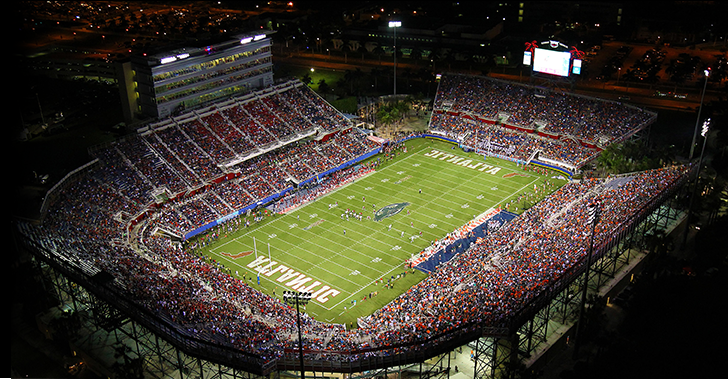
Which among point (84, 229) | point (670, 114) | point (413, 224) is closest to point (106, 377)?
point (84, 229)

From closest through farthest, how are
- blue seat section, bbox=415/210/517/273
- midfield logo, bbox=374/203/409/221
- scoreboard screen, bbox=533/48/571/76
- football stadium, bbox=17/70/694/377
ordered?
football stadium, bbox=17/70/694/377
blue seat section, bbox=415/210/517/273
midfield logo, bbox=374/203/409/221
scoreboard screen, bbox=533/48/571/76

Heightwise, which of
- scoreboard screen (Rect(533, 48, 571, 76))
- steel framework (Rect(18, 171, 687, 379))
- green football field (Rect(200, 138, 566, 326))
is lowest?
green football field (Rect(200, 138, 566, 326))

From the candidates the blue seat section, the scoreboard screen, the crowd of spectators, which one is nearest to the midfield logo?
the blue seat section

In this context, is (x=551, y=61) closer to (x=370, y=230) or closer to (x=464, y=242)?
(x=464, y=242)

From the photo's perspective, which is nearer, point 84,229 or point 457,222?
point 84,229

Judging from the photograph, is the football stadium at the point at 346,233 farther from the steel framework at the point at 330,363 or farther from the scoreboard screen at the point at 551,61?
the scoreboard screen at the point at 551,61

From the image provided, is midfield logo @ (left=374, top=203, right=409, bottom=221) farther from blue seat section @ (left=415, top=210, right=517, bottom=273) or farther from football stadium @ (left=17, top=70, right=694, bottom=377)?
blue seat section @ (left=415, top=210, right=517, bottom=273)

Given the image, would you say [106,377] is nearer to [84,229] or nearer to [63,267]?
[63,267]
